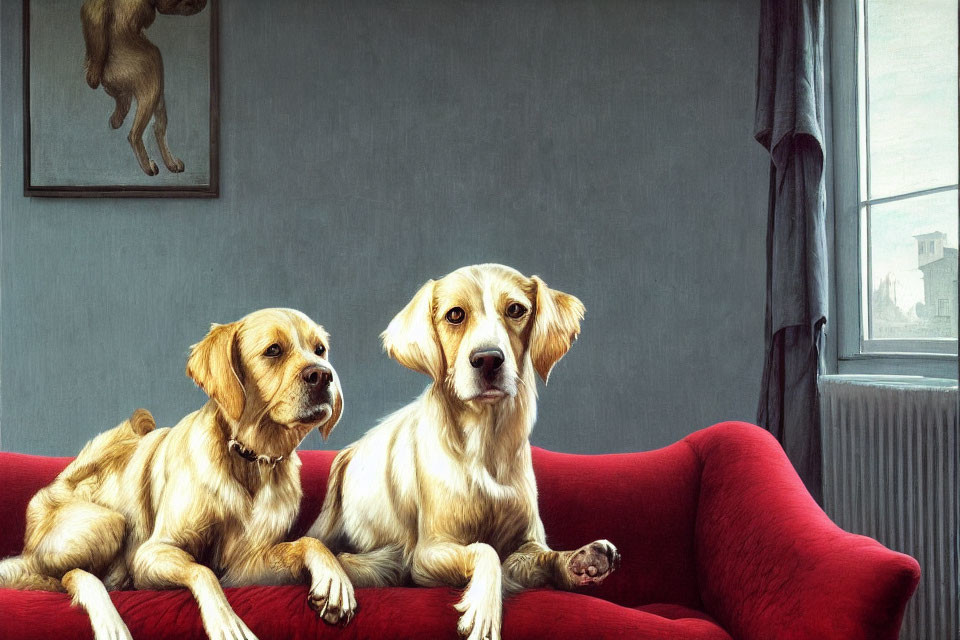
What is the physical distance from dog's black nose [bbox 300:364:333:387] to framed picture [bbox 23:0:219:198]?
0.96 meters

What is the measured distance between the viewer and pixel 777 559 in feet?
4.40

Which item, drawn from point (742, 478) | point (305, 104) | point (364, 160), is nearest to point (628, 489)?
point (742, 478)

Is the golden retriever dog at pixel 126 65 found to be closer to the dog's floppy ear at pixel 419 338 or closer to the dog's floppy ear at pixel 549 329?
the dog's floppy ear at pixel 419 338

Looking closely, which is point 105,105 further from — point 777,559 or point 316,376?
point 777,559

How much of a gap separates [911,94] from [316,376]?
6.08ft

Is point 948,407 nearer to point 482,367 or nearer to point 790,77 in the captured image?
point 790,77

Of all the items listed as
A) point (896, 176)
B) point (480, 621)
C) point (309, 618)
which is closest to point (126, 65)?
point (309, 618)

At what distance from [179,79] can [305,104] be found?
1.18ft

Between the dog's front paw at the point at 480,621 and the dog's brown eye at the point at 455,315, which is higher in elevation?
the dog's brown eye at the point at 455,315

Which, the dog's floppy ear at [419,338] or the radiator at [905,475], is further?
the radiator at [905,475]

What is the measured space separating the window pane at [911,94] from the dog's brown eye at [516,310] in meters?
1.34

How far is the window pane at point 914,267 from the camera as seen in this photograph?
1957 millimetres

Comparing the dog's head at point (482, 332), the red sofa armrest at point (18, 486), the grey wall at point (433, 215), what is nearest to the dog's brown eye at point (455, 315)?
the dog's head at point (482, 332)

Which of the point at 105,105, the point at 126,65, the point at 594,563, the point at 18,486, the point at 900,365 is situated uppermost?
the point at 126,65
